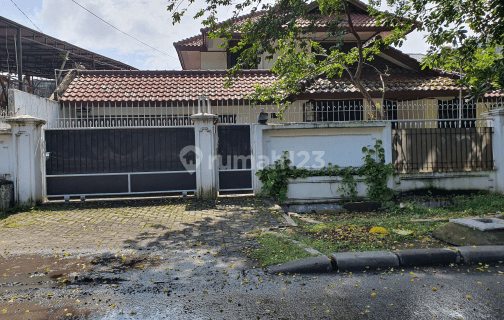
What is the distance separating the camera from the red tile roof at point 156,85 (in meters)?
11.4

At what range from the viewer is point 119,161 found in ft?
A: 26.9

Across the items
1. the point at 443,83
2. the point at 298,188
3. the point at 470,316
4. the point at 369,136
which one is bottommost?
the point at 470,316

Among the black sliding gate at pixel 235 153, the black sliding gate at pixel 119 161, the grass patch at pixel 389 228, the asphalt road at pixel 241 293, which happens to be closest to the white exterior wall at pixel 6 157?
the black sliding gate at pixel 119 161

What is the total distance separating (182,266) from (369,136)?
19.2 feet

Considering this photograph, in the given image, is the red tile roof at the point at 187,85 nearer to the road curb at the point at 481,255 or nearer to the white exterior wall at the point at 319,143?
the white exterior wall at the point at 319,143

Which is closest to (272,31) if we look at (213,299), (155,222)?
(155,222)

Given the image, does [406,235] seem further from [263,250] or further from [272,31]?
[272,31]

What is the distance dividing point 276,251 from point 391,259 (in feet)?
4.50

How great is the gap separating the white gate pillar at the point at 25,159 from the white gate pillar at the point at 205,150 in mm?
3577

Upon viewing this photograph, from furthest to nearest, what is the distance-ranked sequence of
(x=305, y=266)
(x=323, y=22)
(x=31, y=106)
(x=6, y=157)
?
A: (x=323, y=22), (x=31, y=106), (x=6, y=157), (x=305, y=266)

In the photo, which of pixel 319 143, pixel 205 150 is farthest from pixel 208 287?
pixel 319 143

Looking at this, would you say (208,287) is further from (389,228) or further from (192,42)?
(192,42)

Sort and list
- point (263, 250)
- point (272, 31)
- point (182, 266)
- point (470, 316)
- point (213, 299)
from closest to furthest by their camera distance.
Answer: point (470, 316) < point (213, 299) < point (182, 266) < point (263, 250) < point (272, 31)

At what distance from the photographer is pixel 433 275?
3711 millimetres
